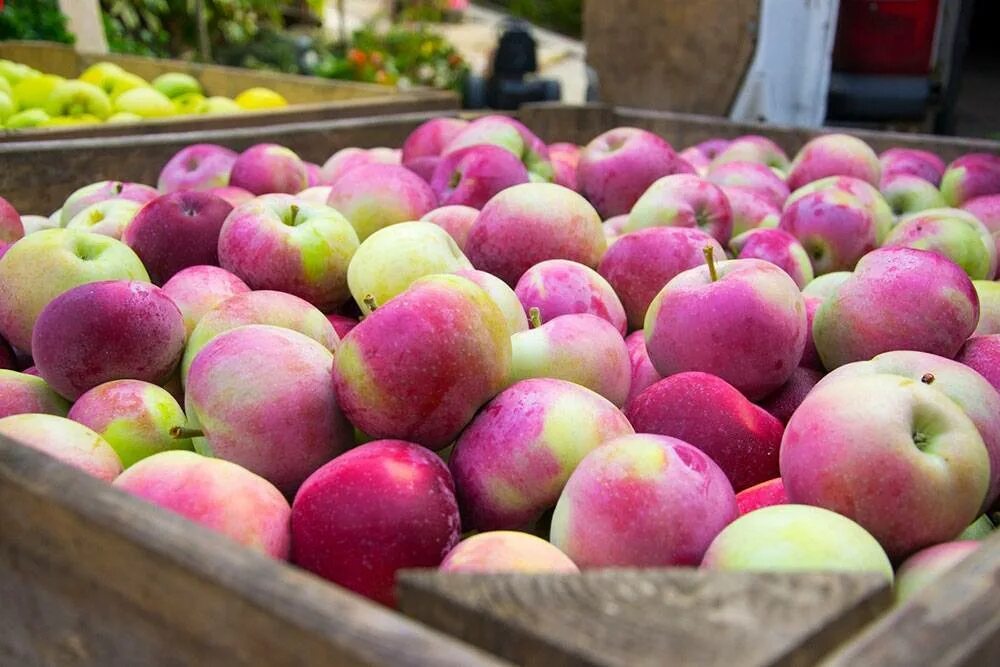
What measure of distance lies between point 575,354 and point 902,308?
0.42m

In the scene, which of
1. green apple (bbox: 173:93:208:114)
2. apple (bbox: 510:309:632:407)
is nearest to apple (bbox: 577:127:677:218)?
apple (bbox: 510:309:632:407)

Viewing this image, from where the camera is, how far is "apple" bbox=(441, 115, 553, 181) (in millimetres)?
2062

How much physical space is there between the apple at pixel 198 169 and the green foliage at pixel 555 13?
11.8m

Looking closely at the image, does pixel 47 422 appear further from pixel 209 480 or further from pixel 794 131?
pixel 794 131

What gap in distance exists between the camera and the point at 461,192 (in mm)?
1805

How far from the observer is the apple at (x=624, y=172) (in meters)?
1.95

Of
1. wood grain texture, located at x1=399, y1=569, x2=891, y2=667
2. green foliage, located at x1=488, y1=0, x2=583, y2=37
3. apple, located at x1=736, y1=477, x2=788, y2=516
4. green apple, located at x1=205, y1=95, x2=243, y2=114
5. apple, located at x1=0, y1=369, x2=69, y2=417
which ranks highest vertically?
wood grain texture, located at x1=399, y1=569, x2=891, y2=667

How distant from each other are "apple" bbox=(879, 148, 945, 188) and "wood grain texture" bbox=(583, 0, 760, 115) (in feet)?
4.11

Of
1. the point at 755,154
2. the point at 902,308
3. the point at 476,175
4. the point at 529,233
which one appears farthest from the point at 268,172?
the point at 902,308

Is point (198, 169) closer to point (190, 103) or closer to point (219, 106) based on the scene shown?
point (219, 106)

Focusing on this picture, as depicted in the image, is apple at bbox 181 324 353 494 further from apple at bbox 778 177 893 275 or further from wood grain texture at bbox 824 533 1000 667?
apple at bbox 778 177 893 275

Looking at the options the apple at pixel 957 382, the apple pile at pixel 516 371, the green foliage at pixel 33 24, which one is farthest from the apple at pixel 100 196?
the green foliage at pixel 33 24

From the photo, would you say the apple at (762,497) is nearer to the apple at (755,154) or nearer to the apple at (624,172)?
the apple at (624,172)

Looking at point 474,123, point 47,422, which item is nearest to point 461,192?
point 474,123
